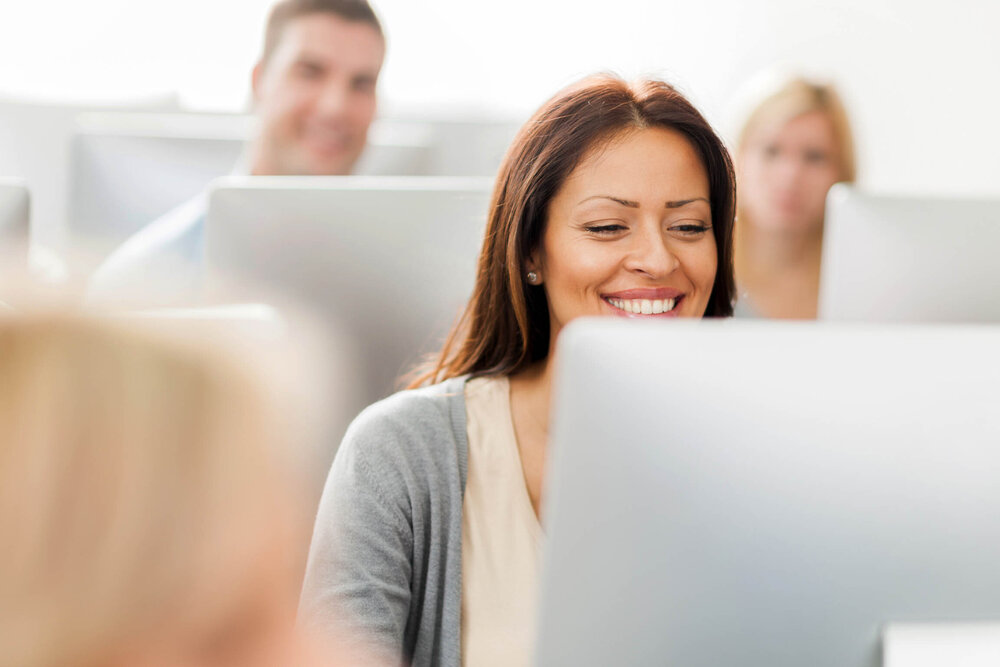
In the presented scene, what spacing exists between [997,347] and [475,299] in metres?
0.79

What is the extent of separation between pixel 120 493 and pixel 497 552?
2.21ft

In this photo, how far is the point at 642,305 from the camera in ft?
3.95

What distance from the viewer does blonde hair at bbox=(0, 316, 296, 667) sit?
0.43 metres

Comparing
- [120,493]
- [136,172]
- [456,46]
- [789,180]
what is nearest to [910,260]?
[120,493]

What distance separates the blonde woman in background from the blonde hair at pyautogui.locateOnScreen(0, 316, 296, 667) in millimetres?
1823

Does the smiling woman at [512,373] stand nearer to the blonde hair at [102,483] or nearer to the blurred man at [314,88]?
the blonde hair at [102,483]

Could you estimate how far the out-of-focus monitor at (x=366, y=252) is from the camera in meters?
1.40

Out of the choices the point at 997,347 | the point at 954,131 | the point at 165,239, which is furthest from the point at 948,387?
the point at 954,131

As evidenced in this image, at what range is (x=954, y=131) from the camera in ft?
8.70

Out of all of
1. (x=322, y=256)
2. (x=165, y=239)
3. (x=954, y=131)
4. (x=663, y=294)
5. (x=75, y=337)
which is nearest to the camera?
(x=75, y=337)

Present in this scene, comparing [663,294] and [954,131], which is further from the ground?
[954,131]

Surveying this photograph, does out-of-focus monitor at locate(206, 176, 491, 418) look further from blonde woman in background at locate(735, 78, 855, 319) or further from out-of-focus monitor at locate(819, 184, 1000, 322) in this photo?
blonde woman in background at locate(735, 78, 855, 319)

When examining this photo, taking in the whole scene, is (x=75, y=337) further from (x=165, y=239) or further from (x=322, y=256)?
(x=165, y=239)

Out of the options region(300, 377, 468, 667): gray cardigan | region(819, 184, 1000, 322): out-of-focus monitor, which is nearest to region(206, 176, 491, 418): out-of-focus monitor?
region(300, 377, 468, 667): gray cardigan
